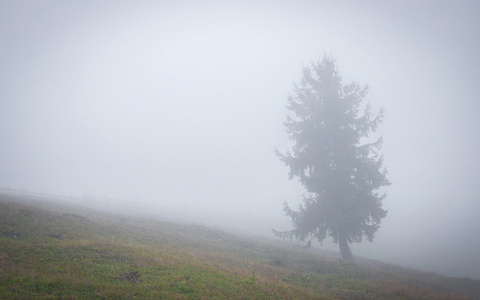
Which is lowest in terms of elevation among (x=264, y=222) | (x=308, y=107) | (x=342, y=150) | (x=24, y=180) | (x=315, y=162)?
(x=24, y=180)

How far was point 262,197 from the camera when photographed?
499ft

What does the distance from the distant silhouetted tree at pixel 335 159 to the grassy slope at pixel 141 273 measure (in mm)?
5020

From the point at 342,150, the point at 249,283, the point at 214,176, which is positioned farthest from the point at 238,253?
the point at 214,176

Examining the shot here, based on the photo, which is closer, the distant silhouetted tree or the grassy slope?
the grassy slope

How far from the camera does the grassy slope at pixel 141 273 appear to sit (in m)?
8.27

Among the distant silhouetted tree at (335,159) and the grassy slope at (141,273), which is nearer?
the grassy slope at (141,273)

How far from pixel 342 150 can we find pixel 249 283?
640 inches

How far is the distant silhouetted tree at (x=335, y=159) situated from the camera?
846 inches

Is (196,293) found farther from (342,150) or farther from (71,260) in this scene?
(342,150)

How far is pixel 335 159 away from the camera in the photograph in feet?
72.3

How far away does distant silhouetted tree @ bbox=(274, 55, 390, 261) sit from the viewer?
2150 cm

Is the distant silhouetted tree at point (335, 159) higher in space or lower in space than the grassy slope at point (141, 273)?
higher

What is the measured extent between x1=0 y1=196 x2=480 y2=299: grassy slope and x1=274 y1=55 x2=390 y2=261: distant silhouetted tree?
5020mm

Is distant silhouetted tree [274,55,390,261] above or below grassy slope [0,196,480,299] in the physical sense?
above
